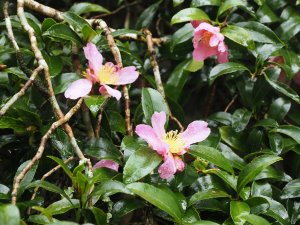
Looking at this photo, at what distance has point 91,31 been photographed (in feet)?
4.07

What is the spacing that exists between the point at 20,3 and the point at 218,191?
68 cm

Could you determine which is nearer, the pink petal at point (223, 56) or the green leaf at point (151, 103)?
the green leaf at point (151, 103)

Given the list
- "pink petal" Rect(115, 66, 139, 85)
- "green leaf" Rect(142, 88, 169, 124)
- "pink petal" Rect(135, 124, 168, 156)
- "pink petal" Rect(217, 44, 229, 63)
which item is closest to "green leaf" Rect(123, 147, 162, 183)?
"pink petal" Rect(135, 124, 168, 156)

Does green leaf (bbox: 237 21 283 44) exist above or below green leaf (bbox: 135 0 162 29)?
above

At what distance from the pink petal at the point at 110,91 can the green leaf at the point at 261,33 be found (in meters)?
0.46

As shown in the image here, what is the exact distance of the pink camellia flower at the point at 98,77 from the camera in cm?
114

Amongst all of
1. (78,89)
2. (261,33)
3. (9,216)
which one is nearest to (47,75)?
(78,89)

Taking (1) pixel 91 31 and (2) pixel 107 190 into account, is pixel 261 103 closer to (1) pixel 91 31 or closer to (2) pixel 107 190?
(1) pixel 91 31

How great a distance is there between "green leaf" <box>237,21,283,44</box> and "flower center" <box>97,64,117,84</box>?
44 cm

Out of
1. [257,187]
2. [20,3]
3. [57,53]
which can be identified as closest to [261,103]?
[257,187]

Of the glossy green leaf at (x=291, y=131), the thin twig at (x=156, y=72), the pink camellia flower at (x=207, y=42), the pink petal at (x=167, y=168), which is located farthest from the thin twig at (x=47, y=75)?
the glossy green leaf at (x=291, y=131)

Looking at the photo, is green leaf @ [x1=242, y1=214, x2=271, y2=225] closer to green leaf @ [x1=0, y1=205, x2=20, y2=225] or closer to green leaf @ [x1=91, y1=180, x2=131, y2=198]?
green leaf @ [x1=91, y1=180, x2=131, y2=198]

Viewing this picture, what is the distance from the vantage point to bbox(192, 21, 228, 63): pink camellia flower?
131 centimetres

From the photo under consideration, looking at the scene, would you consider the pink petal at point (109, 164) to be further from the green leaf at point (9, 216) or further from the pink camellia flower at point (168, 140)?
the green leaf at point (9, 216)
